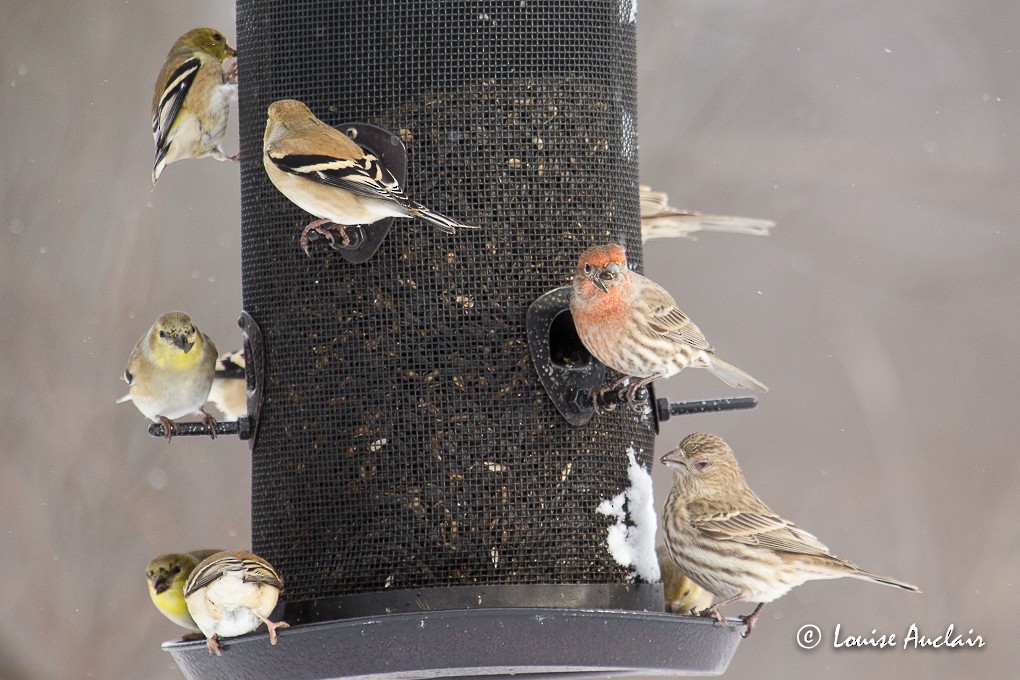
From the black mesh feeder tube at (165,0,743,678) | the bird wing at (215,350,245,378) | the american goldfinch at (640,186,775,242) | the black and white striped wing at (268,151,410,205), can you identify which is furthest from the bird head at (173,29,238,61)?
the american goldfinch at (640,186,775,242)

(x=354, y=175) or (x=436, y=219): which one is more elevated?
(x=354, y=175)

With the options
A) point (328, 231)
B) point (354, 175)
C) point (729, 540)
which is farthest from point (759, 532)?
point (354, 175)

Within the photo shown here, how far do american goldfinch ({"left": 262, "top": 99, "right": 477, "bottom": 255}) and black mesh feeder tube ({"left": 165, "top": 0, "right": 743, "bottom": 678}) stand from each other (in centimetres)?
25

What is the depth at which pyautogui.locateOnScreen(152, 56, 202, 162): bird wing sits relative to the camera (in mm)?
9008

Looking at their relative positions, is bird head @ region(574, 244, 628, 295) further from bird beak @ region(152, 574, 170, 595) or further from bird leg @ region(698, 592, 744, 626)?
bird beak @ region(152, 574, 170, 595)

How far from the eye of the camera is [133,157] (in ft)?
46.0

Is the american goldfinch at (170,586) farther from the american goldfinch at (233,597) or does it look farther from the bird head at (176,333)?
the bird head at (176,333)

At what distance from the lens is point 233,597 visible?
6.90 meters

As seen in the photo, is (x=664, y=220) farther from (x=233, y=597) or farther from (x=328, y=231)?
(x=233, y=597)

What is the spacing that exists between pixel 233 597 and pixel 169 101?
3.30 metres

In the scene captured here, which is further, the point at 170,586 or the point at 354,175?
the point at 170,586

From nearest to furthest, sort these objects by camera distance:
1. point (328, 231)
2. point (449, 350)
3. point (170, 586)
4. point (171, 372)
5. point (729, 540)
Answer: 1. point (449, 350)
2. point (328, 231)
3. point (729, 540)
4. point (170, 586)
5. point (171, 372)

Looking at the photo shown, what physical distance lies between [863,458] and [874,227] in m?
2.31

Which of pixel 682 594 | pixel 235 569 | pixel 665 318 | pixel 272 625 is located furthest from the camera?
pixel 682 594
